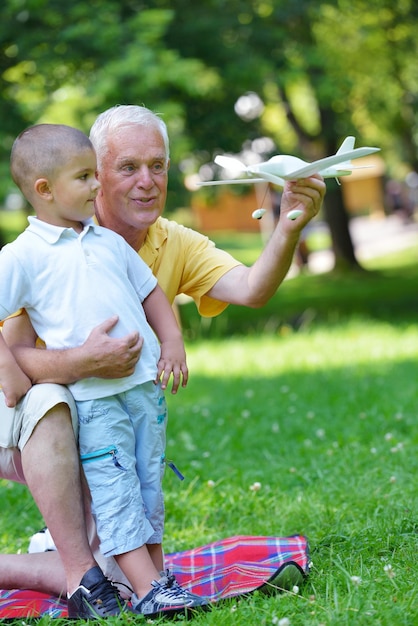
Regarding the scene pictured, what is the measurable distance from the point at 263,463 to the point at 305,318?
8256 mm

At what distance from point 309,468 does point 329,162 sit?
2.34 metres

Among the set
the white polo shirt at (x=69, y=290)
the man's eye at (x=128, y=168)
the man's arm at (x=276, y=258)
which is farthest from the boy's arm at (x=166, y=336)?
the man's eye at (x=128, y=168)

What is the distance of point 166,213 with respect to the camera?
36.4ft

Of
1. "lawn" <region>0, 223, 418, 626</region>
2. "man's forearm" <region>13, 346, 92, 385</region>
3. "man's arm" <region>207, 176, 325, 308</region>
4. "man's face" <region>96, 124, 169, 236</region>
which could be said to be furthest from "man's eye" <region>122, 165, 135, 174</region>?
"lawn" <region>0, 223, 418, 626</region>

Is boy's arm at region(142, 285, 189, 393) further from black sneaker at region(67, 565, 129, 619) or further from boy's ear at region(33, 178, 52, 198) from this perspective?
black sneaker at region(67, 565, 129, 619)

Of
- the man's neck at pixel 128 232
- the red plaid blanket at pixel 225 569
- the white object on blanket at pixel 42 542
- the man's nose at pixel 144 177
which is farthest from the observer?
the white object on blanket at pixel 42 542

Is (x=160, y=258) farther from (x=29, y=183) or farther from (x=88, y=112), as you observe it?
(x=88, y=112)

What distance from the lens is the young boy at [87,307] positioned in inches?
118

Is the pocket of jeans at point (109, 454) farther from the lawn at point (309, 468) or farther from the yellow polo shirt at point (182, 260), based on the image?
the yellow polo shirt at point (182, 260)

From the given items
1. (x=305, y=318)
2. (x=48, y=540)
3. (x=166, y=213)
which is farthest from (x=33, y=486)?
(x=305, y=318)

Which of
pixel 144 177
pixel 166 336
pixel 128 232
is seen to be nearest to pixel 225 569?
pixel 166 336

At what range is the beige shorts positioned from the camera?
117 inches

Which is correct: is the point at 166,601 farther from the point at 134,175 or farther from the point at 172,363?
the point at 134,175

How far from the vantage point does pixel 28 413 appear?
301 centimetres
